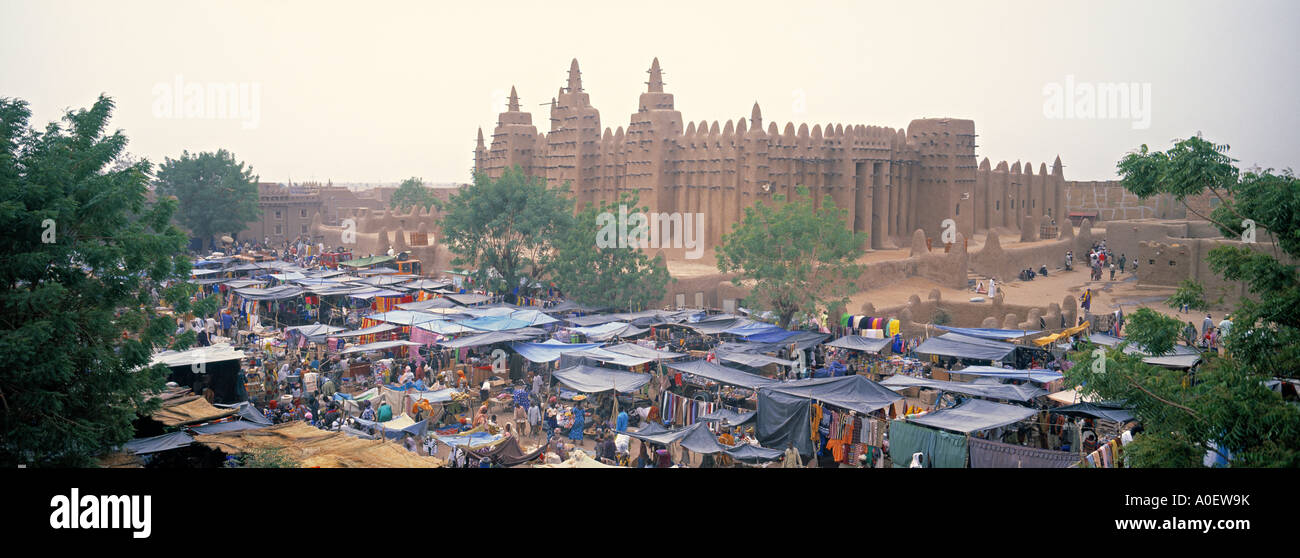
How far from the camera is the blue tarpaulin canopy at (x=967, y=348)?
21.5 meters

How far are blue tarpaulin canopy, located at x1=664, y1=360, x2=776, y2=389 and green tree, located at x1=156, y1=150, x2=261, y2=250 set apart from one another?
153 feet

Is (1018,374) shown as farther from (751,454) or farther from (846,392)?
(751,454)

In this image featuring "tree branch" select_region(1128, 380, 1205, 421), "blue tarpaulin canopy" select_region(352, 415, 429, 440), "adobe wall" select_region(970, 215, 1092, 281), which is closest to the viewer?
"tree branch" select_region(1128, 380, 1205, 421)

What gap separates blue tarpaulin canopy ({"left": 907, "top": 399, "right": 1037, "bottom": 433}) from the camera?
50.5 ft

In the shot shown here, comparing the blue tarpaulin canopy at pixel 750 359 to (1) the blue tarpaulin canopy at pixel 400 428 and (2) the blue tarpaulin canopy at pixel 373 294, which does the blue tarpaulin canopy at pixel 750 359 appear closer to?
(1) the blue tarpaulin canopy at pixel 400 428

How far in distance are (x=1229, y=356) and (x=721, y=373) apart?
1025 cm

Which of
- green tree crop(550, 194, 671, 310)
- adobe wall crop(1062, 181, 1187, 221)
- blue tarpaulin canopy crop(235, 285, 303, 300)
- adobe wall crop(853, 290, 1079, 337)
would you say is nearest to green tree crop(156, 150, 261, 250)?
blue tarpaulin canopy crop(235, 285, 303, 300)

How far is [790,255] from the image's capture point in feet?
96.3

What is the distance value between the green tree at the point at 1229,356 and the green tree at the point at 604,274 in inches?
811

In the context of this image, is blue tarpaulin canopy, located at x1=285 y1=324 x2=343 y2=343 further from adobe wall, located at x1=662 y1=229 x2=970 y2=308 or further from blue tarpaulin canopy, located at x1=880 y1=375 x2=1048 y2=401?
blue tarpaulin canopy, located at x1=880 y1=375 x2=1048 y2=401

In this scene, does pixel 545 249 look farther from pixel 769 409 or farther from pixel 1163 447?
pixel 1163 447

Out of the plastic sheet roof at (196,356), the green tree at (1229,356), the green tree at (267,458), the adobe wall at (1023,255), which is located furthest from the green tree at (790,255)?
the green tree at (267,458)

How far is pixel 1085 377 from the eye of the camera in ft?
37.2
